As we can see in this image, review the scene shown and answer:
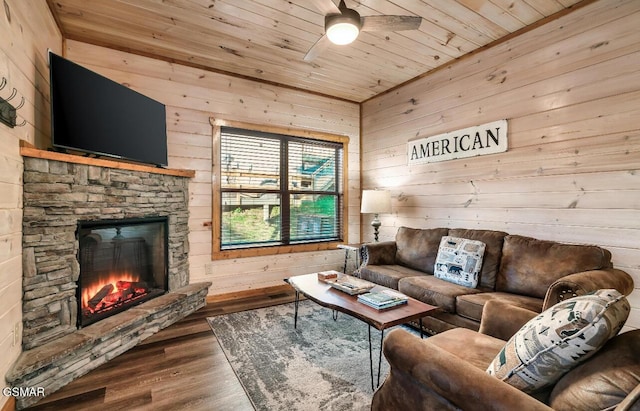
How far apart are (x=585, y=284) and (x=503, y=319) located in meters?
0.62

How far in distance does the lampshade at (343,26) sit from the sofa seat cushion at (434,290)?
211 centimetres

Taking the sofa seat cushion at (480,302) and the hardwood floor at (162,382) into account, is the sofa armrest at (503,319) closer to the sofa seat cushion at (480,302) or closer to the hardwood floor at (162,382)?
the sofa seat cushion at (480,302)

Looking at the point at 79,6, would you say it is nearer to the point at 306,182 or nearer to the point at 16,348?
the point at 16,348

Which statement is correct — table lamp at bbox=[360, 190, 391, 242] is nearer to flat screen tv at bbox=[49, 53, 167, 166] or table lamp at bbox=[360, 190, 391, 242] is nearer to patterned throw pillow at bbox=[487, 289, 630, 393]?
flat screen tv at bbox=[49, 53, 167, 166]

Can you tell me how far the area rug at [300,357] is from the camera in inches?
75.0

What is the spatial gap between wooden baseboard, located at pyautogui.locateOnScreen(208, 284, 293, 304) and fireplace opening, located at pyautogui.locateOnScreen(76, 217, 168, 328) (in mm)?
664

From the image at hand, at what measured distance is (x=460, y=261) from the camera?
286 centimetres

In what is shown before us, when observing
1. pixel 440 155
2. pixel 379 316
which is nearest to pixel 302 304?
pixel 379 316

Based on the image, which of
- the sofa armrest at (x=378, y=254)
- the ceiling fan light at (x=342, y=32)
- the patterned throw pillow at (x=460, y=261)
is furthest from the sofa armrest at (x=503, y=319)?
the ceiling fan light at (x=342, y=32)

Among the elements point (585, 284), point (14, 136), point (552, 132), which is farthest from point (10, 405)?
point (552, 132)

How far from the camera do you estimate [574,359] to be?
0.99 m

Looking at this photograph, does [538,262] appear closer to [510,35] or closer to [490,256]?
[490,256]

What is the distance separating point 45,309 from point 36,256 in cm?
37

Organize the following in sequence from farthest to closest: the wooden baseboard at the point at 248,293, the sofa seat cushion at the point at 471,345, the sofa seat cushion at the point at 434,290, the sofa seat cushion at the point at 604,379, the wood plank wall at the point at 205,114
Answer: the wooden baseboard at the point at 248,293 < the wood plank wall at the point at 205,114 < the sofa seat cushion at the point at 434,290 < the sofa seat cushion at the point at 471,345 < the sofa seat cushion at the point at 604,379
